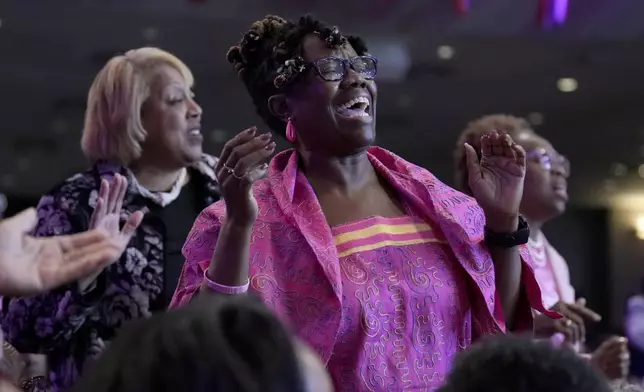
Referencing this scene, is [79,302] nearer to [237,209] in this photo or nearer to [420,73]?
[237,209]

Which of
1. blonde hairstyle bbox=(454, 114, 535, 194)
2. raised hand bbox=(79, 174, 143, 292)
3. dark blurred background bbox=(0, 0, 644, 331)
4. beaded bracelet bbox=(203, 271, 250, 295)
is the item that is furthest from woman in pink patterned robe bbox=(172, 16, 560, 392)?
dark blurred background bbox=(0, 0, 644, 331)

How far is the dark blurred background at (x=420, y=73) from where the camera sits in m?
6.38

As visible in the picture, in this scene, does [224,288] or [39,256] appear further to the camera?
[224,288]

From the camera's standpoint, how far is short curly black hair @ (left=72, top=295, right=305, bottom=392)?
83cm

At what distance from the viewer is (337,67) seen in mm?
1885

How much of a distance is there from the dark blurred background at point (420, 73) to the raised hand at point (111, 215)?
3497mm

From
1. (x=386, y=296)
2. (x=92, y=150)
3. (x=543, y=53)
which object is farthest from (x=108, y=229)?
(x=543, y=53)

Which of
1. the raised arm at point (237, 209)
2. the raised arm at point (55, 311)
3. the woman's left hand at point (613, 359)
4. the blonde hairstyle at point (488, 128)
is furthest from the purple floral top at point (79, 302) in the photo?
the woman's left hand at point (613, 359)

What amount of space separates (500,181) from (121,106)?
1230 mm

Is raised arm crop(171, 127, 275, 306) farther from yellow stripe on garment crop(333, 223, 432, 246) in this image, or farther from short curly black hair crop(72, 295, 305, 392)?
short curly black hair crop(72, 295, 305, 392)

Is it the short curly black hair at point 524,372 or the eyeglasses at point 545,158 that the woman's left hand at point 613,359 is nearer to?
the eyeglasses at point 545,158

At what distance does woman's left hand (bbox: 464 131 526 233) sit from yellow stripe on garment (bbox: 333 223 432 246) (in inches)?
4.8

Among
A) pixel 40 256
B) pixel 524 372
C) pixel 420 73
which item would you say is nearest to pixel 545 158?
pixel 40 256

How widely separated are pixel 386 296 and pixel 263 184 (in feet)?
1.12
